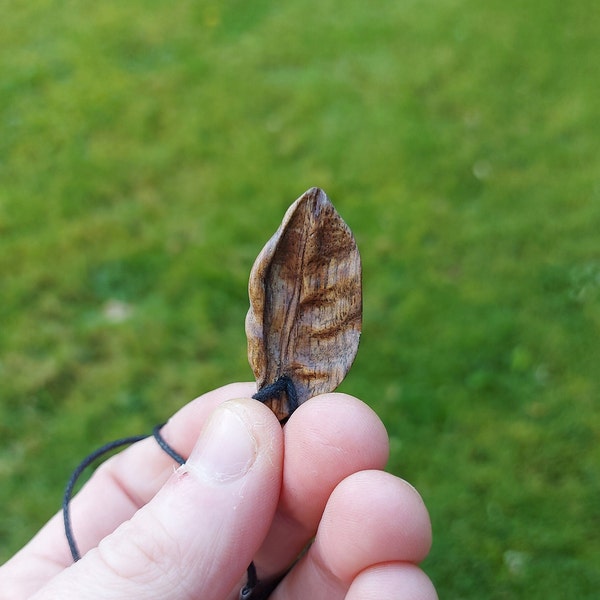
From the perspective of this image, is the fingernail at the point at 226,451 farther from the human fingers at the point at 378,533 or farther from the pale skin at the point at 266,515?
the human fingers at the point at 378,533

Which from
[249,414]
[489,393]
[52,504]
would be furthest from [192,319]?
[249,414]

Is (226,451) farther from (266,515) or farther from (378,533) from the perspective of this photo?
(378,533)

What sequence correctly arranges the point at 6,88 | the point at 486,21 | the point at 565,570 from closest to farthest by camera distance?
1. the point at 565,570
2. the point at 6,88
3. the point at 486,21

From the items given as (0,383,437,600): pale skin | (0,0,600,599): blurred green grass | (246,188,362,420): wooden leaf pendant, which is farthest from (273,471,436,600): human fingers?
(0,0,600,599): blurred green grass

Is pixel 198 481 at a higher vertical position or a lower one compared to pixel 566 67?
higher

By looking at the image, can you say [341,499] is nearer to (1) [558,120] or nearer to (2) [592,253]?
(2) [592,253]

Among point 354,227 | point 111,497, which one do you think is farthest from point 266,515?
point 354,227

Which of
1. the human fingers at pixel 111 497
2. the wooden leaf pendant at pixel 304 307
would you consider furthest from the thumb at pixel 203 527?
the human fingers at pixel 111 497

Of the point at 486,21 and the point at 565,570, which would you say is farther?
the point at 486,21
